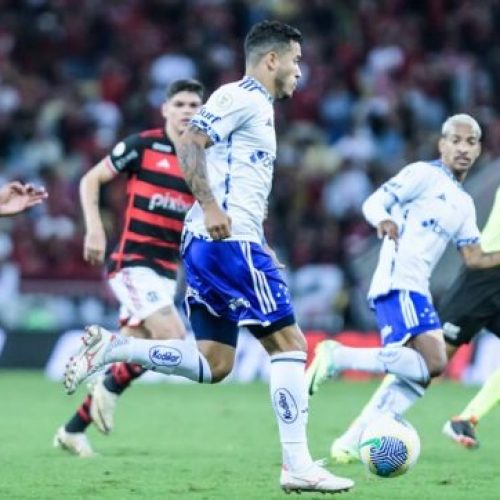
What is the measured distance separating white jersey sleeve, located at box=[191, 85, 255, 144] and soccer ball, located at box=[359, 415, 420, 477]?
1.67 metres

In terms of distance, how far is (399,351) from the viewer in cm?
941

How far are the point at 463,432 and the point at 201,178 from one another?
3280 millimetres

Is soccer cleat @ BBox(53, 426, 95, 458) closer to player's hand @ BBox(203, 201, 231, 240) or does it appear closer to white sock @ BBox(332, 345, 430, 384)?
white sock @ BBox(332, 345, 430, 384)

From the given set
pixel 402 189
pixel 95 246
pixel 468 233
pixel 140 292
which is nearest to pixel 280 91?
pixel 402 189

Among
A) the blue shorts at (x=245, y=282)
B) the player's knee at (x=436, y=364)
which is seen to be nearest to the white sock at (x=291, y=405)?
the blue shorts at (x=245, y=282)

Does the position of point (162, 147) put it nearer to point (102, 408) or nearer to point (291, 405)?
point (102, 408)

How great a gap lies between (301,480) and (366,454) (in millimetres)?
551

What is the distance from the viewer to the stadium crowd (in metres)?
19.4

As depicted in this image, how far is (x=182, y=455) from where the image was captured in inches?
379

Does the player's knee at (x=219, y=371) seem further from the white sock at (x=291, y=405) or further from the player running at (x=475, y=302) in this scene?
the player running at (x=475, y=302)

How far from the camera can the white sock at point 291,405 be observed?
746 cm

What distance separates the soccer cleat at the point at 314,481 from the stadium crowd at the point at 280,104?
10447mm

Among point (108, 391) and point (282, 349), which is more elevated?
point (282, 349)

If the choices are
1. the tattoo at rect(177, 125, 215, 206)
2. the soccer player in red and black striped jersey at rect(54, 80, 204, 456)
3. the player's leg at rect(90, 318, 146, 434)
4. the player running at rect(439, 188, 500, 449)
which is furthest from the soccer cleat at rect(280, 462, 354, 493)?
the player running at rect(439, 188, 500, 449)
